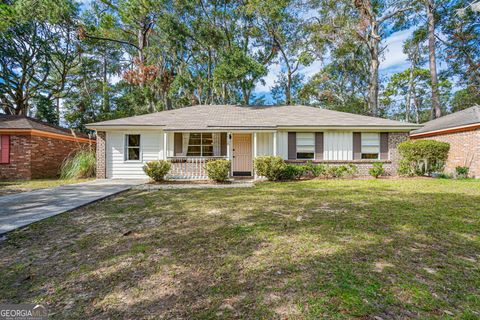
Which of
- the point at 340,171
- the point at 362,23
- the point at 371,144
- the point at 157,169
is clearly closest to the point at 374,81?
the point at 362,23

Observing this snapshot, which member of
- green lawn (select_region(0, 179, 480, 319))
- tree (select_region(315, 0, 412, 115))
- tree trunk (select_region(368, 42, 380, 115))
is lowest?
green lawn (select_region(0, 179, 480, 319))

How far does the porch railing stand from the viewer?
10.5 metres

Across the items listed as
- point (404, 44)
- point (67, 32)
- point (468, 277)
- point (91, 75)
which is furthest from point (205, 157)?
point (404, 44)

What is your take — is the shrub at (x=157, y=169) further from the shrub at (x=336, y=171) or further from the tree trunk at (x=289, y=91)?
the tree trunk at (x=289, y=91)

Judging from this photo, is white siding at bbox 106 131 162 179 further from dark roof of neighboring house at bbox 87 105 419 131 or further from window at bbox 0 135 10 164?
window at bbox 0 135 10 164

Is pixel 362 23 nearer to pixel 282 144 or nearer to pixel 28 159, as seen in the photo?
pixel 282 144

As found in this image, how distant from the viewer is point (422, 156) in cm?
999

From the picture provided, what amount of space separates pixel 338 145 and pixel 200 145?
7153 mm

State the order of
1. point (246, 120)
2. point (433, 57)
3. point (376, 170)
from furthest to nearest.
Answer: point (433, 57), point (246, 120), point (376, 170)

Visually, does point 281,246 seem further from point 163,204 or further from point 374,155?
point 374,155

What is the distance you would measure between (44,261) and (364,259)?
158 inches

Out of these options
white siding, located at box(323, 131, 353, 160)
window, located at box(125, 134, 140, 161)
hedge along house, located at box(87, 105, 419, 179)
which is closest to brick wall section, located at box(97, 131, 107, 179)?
hedge along house, located at box(87, 105, 419, 179)

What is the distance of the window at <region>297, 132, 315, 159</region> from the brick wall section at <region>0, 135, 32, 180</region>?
14.1 m

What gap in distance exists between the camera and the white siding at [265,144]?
11391 millimetres
